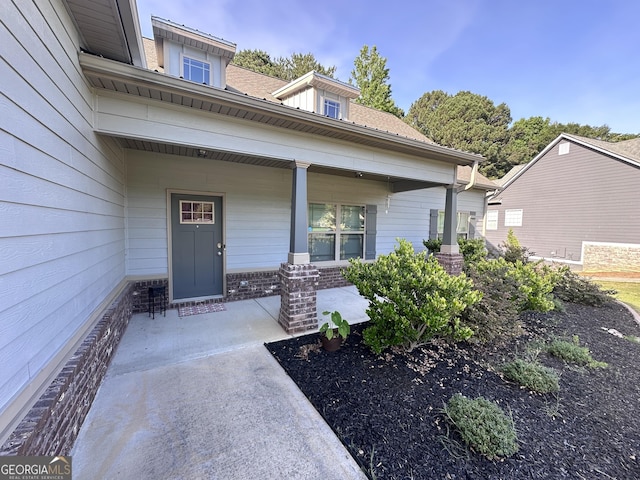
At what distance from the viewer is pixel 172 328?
400 centimetres

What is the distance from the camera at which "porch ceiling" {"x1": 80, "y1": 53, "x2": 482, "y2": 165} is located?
274 centimetres

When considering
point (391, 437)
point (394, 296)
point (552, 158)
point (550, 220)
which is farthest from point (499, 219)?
point (391, 437)

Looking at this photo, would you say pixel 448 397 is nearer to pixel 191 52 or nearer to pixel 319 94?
pixel 319 94

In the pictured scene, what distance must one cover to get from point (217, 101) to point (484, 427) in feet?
14.0

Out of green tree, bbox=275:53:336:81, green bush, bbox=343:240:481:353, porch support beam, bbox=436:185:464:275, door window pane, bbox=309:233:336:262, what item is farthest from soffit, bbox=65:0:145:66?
green tree, bbox=275:53:336:81

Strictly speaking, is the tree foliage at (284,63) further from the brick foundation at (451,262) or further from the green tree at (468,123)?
the brick foundation at (451,262)

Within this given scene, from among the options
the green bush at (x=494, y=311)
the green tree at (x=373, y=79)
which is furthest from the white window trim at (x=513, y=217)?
the green bush at (x=494, y=311)

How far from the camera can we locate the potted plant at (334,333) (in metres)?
3.23

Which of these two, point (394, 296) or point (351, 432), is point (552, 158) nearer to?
point (394, 296)

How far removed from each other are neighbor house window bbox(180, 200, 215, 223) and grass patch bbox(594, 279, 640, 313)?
366 inches

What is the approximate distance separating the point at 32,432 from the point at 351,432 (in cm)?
199

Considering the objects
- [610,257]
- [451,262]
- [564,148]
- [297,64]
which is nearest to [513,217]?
[564,148]

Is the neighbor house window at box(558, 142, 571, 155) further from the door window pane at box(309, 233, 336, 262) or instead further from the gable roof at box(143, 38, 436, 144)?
the door window pane at box(309, 233, 336, 262)

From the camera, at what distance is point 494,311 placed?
3.63m
